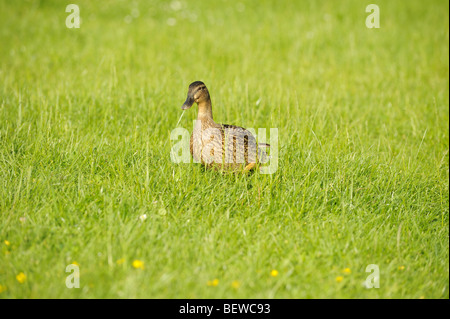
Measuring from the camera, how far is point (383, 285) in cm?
259

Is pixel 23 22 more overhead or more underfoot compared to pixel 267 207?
more overhead

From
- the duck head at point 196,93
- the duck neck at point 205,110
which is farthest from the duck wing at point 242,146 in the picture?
the duck head at point 196,93

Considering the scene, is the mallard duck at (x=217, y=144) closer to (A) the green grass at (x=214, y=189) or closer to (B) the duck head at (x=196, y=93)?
→ (B) the duck head at (x=196, y=93)

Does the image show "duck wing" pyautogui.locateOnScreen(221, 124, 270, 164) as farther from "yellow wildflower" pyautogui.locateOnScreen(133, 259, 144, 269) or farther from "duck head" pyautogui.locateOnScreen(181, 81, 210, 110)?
"yellow wildflower" pyautogui.locateOnScreen(133, 259, 144, 269)

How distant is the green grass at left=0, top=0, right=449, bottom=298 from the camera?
2576 millimetres

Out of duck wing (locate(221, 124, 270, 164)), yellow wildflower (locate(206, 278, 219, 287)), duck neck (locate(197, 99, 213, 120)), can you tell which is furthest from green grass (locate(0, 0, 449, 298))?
duck neck (locate(197, 99, 213, 120))

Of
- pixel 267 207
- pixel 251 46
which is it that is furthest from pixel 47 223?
pixel 251 46

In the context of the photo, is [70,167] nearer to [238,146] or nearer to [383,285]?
[238,146]

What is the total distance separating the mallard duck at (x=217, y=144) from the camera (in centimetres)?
346

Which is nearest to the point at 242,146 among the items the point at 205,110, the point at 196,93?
the point at 205,110

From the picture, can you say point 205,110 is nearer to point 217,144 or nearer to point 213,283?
point 217,144

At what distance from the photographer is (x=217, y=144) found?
11.4ft

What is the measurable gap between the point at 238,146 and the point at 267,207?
619mm

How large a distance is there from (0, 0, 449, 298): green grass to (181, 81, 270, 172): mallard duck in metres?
0.12
